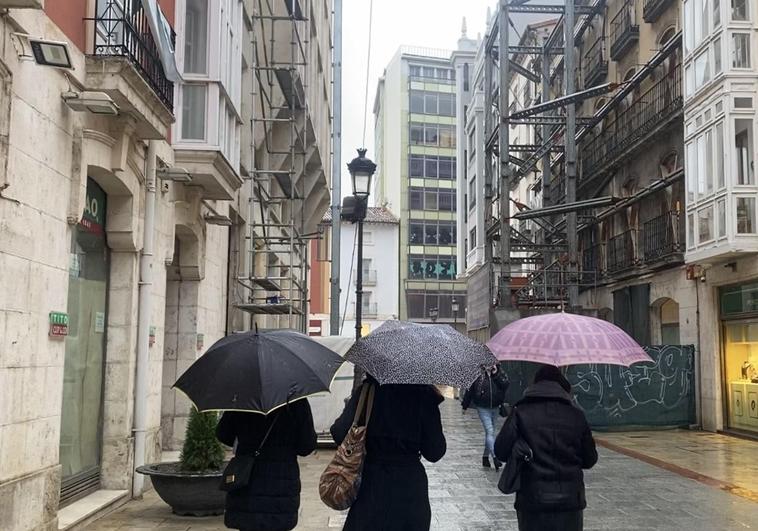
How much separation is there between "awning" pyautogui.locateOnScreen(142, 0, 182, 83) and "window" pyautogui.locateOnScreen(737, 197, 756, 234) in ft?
38.5

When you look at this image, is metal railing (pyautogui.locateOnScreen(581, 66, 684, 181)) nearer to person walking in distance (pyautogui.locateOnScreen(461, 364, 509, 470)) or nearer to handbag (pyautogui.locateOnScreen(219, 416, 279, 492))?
person walking in distance (pyautogui.locateOnScreen(461, 364, 509, 470))

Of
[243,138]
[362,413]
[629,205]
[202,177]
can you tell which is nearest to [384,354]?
[362,413]

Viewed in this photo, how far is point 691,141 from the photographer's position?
18.0 m

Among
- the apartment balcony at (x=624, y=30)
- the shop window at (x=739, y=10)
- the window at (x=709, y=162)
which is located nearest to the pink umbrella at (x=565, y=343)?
the window at (x=709, y=162)

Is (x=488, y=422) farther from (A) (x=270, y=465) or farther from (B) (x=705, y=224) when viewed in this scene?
(B) (x=705, y=224)

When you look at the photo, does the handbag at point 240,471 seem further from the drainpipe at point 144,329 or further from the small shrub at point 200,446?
the drainpipe at point 144,329

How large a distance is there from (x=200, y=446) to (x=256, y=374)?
158 inches

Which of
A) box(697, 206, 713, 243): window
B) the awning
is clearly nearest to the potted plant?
the awning

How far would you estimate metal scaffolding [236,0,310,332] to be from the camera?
1709 centimetres

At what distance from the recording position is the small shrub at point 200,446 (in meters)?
8.45

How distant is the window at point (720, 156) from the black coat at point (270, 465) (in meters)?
14.0

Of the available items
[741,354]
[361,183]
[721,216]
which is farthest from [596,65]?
[361,183]

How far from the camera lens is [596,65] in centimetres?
2666

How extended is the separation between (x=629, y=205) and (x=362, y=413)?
20168 millimetres
